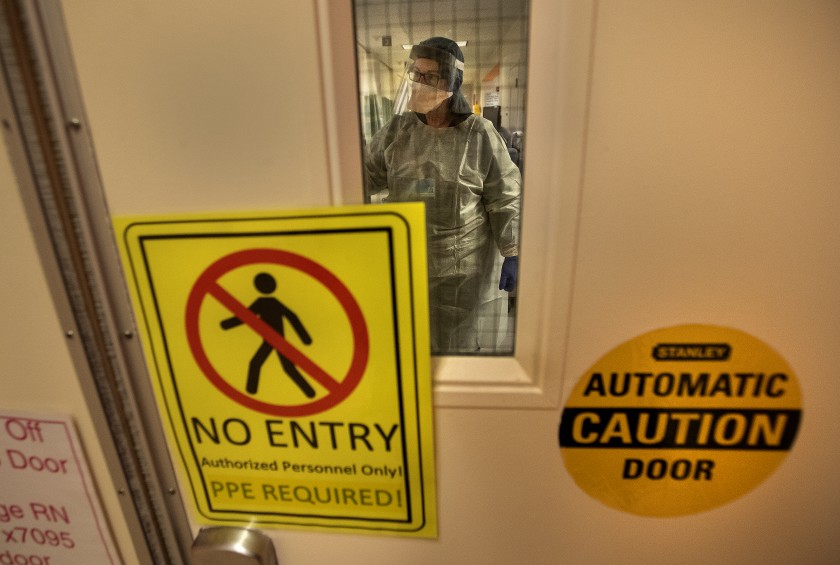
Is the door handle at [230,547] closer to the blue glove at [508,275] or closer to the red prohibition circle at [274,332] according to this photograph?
the red prohibition circle at [274,332]

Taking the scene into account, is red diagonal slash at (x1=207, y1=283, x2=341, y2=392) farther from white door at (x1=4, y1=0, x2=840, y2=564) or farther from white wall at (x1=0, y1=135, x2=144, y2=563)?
white wall at (x1=0, y1=135, x2=144, y2=563)

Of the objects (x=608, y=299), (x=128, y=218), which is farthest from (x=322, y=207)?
(x=608, y=299)

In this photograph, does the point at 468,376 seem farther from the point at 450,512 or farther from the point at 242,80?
the point at 242,80

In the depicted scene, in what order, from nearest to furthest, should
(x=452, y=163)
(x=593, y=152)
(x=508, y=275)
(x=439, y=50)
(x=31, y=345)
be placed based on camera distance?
1. (x=593, y=152)
2. (x=31, y=345)
3. (x=439, y=50)
4. (x=452, y=163)
5. (x=508, y=275)

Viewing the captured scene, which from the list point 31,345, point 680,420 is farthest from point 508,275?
point 31,345

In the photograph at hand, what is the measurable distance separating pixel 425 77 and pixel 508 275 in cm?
68

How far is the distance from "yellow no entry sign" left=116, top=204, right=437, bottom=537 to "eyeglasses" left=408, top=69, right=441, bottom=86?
0.91 meters

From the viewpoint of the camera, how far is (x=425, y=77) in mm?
1156

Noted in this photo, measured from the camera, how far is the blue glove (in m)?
1.33

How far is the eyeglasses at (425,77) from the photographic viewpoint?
3.78 ft

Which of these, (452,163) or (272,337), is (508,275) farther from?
(272,337)

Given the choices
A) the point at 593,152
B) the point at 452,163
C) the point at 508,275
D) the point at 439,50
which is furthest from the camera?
the point at 508,275

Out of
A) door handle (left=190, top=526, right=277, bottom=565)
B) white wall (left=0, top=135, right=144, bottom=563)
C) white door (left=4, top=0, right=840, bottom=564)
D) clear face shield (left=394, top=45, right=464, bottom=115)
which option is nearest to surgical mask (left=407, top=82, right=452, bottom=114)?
clear face shield (left=394, top=45, right=464, bottom=115)

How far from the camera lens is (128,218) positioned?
0.44 m
